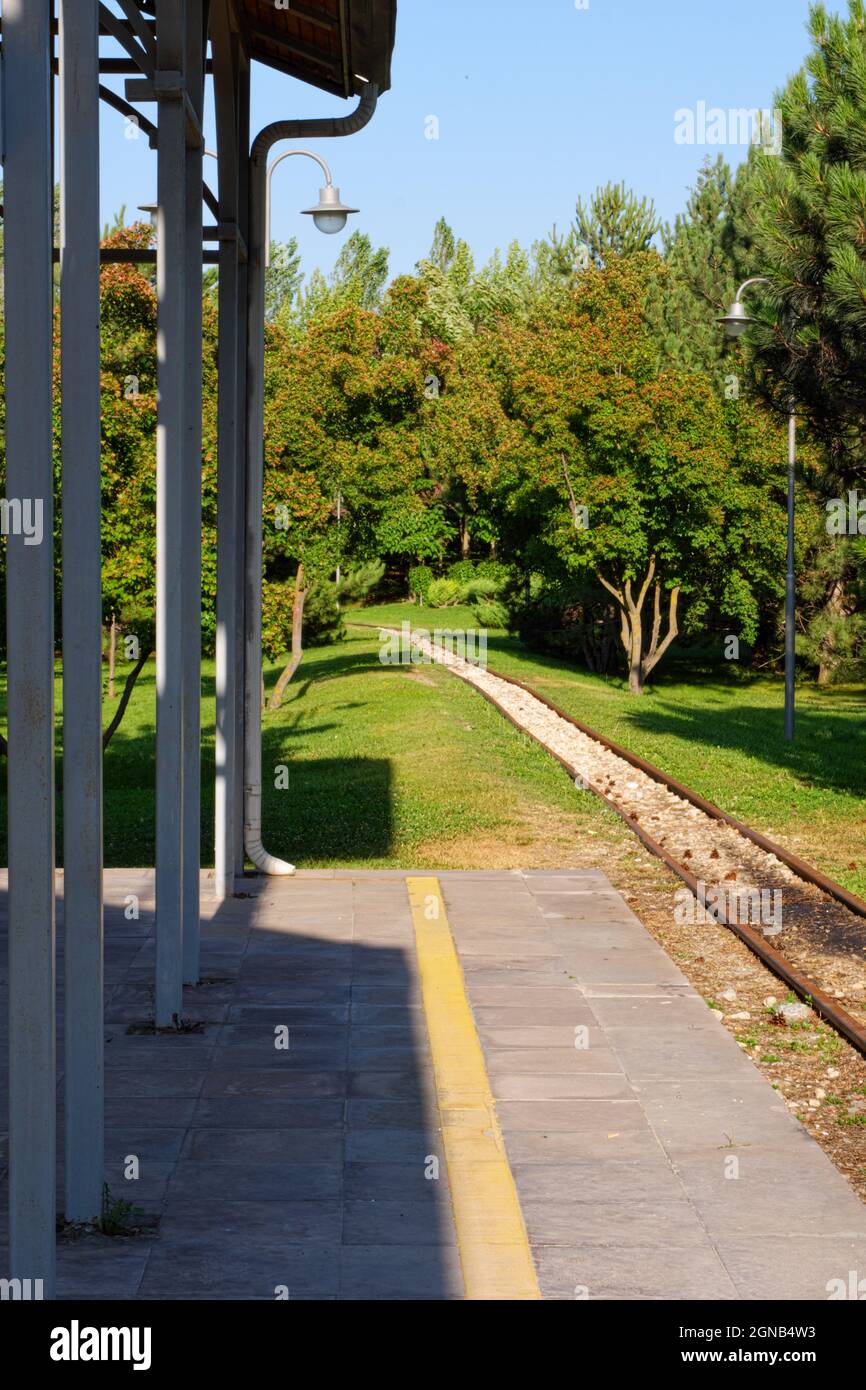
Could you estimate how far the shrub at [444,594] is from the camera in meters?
59.3

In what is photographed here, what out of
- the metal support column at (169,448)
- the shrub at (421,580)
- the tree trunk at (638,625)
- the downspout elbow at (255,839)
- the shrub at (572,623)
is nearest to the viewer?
the metal support column at (169,448)

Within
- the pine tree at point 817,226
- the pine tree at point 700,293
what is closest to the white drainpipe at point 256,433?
the pine tree at point 817,226

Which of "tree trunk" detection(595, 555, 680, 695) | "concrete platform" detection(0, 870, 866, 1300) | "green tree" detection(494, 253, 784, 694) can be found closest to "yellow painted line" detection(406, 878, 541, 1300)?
"concrete platform" detection(0, 870, 866, 1300)

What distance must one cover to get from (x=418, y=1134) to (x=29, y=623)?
118 inches

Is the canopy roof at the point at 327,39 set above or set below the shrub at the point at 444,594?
above

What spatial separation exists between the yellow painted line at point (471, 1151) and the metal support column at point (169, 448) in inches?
58.8

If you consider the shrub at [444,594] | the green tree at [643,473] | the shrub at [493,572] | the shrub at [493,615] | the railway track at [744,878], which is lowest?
the railway track at [744,878]

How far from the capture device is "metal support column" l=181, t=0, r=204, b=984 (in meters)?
7.80

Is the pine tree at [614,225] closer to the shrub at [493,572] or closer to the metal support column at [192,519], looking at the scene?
the shrub at [493,572]

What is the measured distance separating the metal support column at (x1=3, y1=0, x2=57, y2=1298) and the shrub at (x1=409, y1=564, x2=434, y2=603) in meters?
55.9

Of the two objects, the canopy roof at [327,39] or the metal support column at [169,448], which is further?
the canopy roof at [327,39]

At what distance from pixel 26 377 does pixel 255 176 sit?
721cm

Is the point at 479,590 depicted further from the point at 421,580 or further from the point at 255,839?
the point at 255,839
